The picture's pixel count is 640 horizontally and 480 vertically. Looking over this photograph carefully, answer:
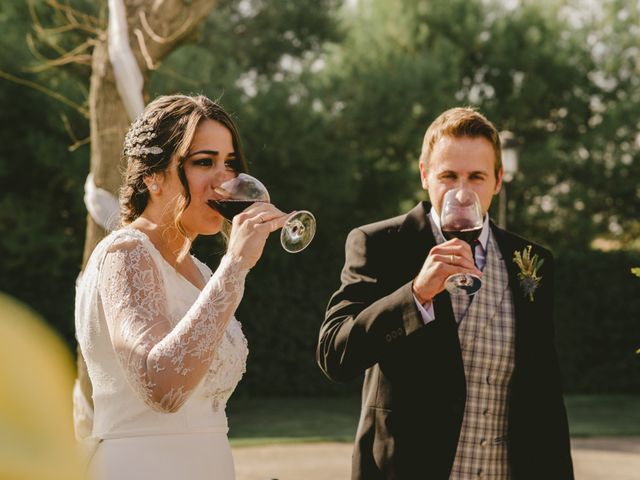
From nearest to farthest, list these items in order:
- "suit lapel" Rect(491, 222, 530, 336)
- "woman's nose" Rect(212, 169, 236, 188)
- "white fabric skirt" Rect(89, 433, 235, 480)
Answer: "white fabric skirt" Rect(89, 433, 235, 480), "woman's nose" Rect(212, 169, 236, 188), "suit lapel" Rect(491, 222, 530, 336)

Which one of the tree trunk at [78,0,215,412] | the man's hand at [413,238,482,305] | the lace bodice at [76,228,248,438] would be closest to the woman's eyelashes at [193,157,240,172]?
the lace bodice at [76,228,248,438]

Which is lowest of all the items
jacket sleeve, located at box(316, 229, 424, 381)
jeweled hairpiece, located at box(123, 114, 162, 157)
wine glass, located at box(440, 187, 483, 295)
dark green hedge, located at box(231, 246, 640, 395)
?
jacket sleeve, located at box(316, 229, 424, 381)

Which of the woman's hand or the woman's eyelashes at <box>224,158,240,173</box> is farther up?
the woman's eyelashes at <box>224,158,240,173</box>

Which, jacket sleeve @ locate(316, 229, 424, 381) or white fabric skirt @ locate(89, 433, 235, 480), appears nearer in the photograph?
white fabric skirt @ locate(89, 433, 235, 480)

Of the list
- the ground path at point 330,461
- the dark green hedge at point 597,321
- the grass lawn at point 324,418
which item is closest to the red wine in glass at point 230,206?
the ground path at point 330,461

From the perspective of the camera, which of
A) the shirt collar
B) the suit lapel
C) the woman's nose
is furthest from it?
the shirt collar

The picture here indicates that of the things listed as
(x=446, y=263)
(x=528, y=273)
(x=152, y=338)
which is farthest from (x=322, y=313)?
(x=152, y=338)

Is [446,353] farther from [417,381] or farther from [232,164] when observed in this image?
[232,164]

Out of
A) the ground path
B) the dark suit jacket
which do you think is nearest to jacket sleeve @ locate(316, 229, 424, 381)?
the dark suit jacket

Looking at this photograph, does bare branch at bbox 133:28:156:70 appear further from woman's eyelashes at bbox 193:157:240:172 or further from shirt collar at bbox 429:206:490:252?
woman's eyelashes at bbox 193:157:240:172

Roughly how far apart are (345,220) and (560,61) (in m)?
10.5

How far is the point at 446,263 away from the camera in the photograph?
2553 mm

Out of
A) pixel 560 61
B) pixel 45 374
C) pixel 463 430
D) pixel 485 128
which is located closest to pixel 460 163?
pixel 485 128

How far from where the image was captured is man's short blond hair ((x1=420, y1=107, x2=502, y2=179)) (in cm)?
316
